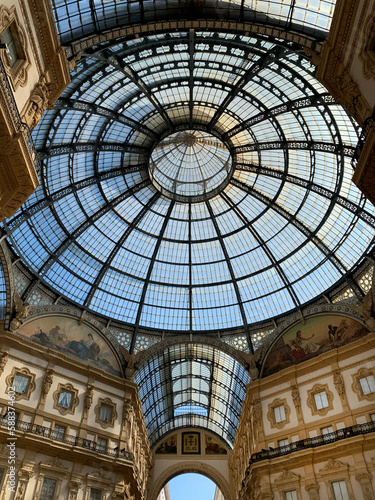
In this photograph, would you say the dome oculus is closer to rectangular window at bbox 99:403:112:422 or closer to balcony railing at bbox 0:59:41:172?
rectangular window at bbox 99:403:112:422

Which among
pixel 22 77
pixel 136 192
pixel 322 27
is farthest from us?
pixel 136 192

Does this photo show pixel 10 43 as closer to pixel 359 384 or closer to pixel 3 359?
pixel 3 359

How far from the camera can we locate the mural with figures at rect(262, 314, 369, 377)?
95.7 feet

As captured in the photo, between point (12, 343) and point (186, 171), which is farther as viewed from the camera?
point (186, 171)


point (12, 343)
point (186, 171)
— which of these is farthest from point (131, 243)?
point (12, 343)

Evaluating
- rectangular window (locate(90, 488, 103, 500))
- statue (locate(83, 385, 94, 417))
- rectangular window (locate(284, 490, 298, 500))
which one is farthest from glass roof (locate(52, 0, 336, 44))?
rectangular window (locate(284, 490, 298, 500))

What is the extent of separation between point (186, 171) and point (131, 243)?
8951 mm

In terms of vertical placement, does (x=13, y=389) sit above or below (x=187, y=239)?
below

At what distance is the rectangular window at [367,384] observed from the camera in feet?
83.1

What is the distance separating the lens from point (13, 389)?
25.1 m

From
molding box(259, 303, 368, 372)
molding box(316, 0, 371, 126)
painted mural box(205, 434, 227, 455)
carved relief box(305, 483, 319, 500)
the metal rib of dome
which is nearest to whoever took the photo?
molding box(316, 0, 371, 126)

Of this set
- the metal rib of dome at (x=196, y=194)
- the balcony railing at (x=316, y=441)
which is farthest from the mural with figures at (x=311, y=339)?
the balcony railing at (x=316, y=441)

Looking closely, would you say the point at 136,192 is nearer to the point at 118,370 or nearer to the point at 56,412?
the point at 118,370

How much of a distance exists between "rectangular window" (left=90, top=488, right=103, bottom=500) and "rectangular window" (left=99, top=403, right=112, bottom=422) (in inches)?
183
